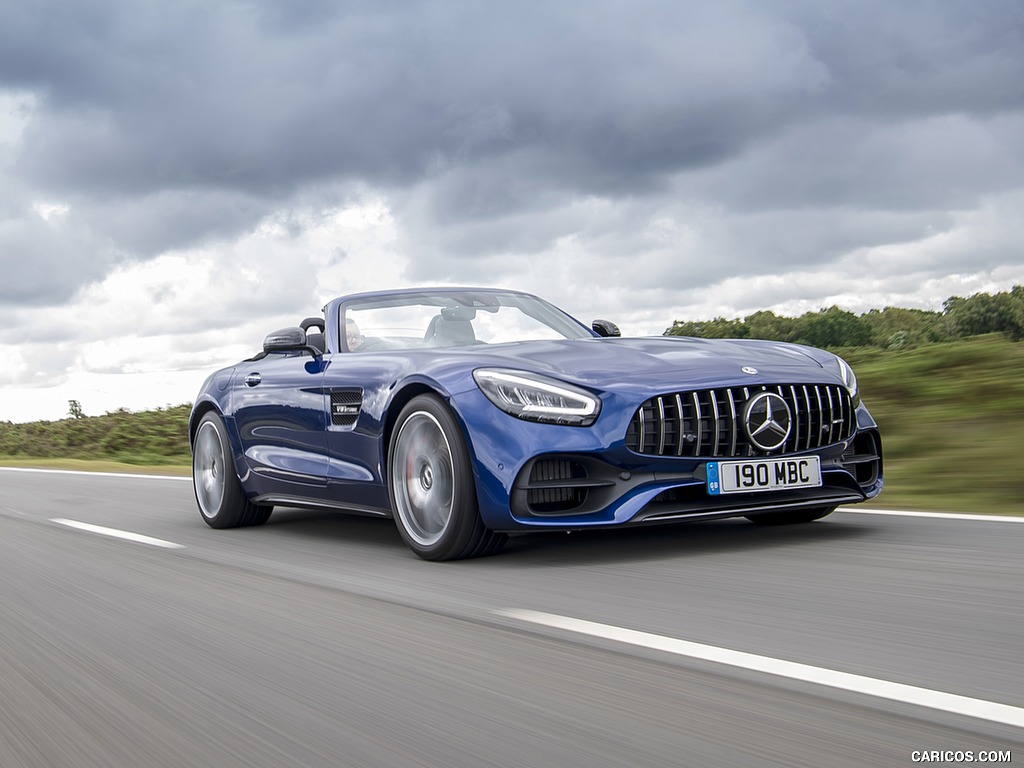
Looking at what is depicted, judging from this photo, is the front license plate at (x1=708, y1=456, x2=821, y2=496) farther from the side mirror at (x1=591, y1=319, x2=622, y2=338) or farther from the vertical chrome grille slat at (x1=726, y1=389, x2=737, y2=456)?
the side mirror at (x1=591, y1=319, x2=622, y2=338)

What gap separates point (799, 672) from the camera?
10.0ft

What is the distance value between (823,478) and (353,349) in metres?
2.55

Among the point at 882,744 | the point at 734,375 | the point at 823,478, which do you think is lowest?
the point at 882,744

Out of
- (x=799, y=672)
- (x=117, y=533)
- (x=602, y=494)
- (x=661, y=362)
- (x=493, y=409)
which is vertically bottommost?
(x=799, y=672)

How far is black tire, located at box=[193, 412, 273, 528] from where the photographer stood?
7582 millimetres

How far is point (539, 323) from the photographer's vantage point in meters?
6.88

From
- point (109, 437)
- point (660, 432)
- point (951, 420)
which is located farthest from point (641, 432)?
point (109, 437)

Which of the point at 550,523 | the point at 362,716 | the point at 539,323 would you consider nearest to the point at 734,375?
the point at 550,523

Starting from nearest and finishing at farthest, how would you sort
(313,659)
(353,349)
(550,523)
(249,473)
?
(313,659), (550,523), (353,349), (249,473)

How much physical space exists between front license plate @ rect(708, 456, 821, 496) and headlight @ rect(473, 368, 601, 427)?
0.56 metres

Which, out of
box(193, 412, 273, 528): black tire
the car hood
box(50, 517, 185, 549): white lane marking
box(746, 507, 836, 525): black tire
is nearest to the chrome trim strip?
the car hood

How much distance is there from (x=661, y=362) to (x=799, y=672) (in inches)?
92.9

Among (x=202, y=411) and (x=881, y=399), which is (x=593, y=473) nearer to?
(x=202, y=411)

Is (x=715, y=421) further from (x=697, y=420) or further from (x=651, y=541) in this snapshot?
(x=651, y=541)
